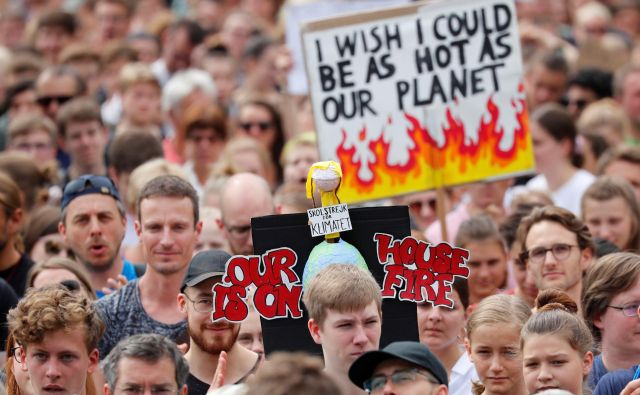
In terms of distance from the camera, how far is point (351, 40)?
40.3 ft

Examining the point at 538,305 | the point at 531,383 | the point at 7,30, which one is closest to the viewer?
the point at 531,383

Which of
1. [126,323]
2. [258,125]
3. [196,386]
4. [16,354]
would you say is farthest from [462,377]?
[258,125]

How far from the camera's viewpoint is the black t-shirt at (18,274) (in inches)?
447

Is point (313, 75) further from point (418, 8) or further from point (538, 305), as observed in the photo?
point (538, 305)

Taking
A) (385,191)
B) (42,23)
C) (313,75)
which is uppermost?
(42,23)

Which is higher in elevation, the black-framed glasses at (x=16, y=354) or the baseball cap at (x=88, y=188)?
the baseball cap at (x=88, y=188)

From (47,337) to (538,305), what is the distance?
2.52 m

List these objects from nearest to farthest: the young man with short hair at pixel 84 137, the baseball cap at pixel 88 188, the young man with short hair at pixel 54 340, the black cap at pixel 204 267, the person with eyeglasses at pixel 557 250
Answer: the young man with short hair at pixel 54 340
the black cap at pixel 204 267
the person with eyeglasses at pixel 557 250
the baseball cap at pixel 88 188
the young man with short hair at pixel 84 137

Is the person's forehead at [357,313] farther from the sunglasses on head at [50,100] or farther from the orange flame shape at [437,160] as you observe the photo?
the sunglasses on head at [50,100]

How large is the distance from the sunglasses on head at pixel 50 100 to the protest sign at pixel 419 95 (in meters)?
5.11

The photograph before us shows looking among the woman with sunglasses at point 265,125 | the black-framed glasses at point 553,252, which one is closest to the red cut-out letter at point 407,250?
the black-framed glasses at point 553,252

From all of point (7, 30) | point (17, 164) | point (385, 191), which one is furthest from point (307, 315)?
point (7, 30)

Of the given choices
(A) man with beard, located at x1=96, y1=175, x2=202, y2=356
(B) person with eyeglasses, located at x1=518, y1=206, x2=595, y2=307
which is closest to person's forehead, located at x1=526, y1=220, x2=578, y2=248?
(B) person with eyeglasses, located at x1=518, y1=206, x2=595, y2=307

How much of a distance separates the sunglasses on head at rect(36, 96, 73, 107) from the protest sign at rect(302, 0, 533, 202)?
5.11 metres
